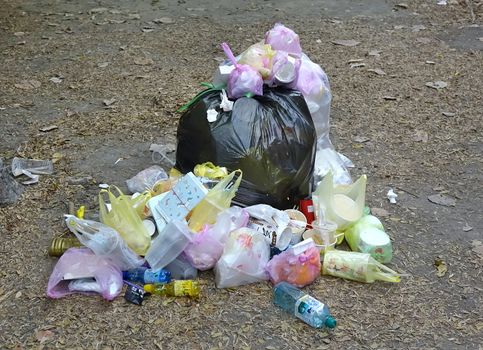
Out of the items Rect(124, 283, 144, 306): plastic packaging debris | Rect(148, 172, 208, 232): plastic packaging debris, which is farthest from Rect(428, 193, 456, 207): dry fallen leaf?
Rect(124, 283, 144, 306): plastic packaging debris

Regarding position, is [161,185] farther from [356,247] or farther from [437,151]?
[437,151]

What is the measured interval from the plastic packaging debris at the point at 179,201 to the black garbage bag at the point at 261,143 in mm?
264

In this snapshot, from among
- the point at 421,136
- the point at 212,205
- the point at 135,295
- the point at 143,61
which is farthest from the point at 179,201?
the point at 143,61

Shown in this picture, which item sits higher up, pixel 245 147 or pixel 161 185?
pixel 245 147

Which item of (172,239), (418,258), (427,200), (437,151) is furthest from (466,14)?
(172,239)

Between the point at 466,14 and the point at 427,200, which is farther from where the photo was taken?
the point at 466,14

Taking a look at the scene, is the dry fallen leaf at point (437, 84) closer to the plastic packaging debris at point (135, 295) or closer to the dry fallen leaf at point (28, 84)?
the dry fallen leaf at point (28, 84)

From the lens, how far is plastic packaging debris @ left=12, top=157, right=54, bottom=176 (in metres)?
3.76

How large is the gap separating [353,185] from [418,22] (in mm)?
3824

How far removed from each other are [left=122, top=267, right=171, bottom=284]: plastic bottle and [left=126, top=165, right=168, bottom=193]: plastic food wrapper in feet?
2.22

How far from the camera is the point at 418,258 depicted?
3.16 m

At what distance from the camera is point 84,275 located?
2840mm

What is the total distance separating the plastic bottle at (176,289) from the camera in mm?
2811

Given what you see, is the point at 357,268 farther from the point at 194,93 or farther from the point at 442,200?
the point at 194,93
